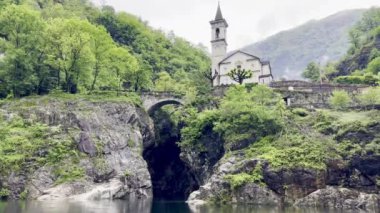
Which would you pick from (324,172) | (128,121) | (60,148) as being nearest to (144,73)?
(128,121)

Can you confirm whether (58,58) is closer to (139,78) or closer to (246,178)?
(139,78)

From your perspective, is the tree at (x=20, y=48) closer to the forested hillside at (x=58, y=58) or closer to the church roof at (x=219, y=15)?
the forested hillside at (x=58, y=58)

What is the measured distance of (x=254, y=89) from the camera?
55.8m

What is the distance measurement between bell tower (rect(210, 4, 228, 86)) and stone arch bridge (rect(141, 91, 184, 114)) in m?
21.4

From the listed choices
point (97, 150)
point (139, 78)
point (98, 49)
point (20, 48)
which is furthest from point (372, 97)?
point (20, 48)

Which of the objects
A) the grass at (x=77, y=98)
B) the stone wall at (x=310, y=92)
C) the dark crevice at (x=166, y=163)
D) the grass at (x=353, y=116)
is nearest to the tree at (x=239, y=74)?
the stone wall at (x=310, y=92)

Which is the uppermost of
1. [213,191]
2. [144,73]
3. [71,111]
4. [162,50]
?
[162,50]

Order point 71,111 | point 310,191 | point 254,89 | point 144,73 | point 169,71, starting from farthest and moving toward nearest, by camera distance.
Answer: point 169,71
point 144,73
point 254,89
point 71,111
point 310,191

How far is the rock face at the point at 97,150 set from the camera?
44438mm

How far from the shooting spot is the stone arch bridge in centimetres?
6069

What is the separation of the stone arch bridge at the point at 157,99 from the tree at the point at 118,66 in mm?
4351

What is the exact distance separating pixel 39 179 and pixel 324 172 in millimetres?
27673

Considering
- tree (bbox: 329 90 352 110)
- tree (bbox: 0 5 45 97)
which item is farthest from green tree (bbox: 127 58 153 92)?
tree (bbox: 329 90 352 110)

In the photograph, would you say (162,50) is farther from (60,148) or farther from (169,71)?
(60,148)
